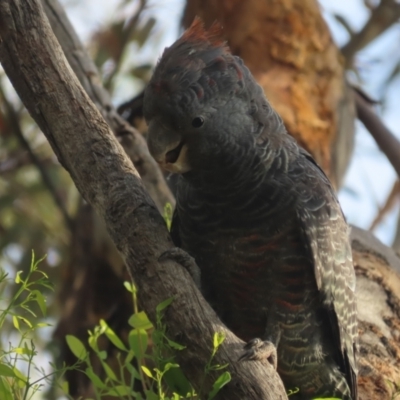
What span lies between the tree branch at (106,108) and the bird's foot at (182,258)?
0.83 metres

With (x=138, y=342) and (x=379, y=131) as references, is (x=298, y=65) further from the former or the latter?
(x=138, y=342)

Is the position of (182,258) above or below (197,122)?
below

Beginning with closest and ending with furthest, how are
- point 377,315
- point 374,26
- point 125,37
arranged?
1. point 377,315
2. point 125,37
3. point 374,26

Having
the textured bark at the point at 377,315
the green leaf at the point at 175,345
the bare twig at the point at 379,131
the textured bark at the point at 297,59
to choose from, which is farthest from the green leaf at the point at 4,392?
the bare twig at the point at 379,131

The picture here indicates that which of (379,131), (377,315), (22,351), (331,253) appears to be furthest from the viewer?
(379,131)

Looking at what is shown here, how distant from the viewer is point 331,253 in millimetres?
2023

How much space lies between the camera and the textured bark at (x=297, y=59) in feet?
11.7

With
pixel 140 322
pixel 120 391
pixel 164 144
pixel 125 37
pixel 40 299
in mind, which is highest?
pixel 125 37

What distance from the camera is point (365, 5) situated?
455 cm

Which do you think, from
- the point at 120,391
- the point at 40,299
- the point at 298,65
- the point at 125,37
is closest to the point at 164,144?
the point at 40,299

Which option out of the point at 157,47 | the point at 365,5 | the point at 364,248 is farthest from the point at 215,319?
the point at 365,5

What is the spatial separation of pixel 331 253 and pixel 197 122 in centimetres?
60

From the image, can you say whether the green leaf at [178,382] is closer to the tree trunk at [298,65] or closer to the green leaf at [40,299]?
the green leaf at [40,299]

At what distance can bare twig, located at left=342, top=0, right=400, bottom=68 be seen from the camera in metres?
4.36
